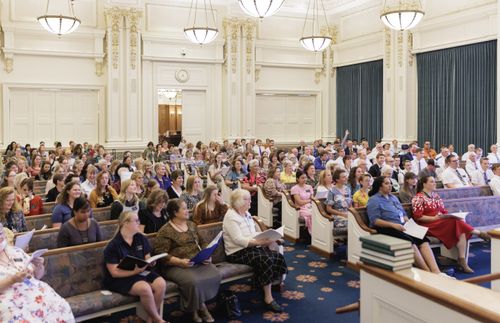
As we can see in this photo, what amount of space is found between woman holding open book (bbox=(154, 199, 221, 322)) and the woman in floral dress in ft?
3.41

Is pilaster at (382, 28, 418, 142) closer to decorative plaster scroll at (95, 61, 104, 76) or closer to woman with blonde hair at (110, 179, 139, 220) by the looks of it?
decorative plaster scroll at (95, 61, 104, 76)

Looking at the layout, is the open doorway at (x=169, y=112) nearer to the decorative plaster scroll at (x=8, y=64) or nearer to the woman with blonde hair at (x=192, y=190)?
the decorative plaster scroll at (x=8, y=64)

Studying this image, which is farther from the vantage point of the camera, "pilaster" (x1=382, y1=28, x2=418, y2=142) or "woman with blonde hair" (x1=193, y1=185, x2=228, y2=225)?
"pilaster" (x1=382, y1=28, x2=418, y2=142)

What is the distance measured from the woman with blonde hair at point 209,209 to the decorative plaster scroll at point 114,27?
10579mm

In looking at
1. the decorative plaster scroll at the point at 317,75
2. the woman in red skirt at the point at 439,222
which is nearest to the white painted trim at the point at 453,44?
the decorative plaster scroll at the point at 317,75

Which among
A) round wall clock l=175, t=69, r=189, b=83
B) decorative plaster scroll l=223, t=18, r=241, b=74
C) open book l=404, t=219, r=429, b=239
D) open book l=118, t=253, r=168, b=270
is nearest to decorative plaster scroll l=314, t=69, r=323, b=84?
decorative plaster scroll l=223, t=18, r=241, b=74

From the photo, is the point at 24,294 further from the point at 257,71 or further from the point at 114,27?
the point at 257,71

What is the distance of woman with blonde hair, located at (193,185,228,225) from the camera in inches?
217

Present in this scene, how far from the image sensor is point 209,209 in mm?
5531

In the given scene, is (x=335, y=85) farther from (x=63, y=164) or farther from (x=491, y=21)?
(x=63, y=164)

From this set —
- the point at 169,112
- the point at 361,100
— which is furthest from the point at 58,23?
the point at 361,100

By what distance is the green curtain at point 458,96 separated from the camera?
1255 cm

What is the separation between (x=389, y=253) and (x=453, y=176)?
651 centimetres

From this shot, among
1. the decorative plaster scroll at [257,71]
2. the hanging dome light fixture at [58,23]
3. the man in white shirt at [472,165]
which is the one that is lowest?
the man in white shirt at [472,165]
